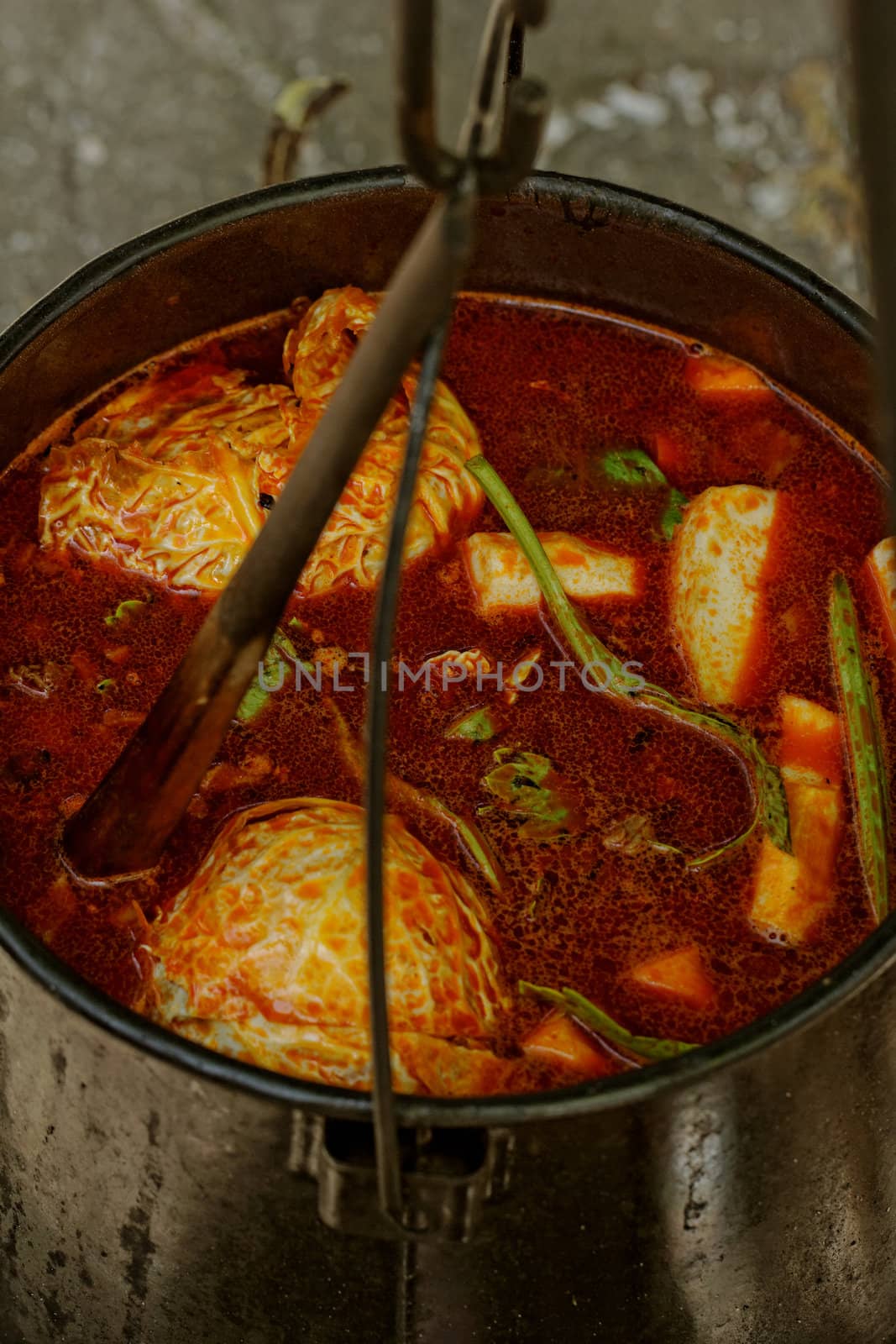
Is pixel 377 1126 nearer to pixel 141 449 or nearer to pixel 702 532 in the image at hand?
pixel 702 532

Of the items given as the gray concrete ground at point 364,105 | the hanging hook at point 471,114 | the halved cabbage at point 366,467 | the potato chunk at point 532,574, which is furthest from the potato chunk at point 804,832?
the gray concrete ground at point 364,105

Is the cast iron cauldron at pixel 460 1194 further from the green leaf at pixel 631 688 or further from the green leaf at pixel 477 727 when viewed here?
the green leaf at pixel 477 727

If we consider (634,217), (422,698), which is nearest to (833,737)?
(422,698)

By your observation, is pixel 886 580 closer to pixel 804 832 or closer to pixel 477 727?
pixel 804 832

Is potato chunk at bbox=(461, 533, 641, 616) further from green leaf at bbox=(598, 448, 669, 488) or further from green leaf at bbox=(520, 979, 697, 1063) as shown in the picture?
green leaf at bbox=(520, 979, 697, 1063)

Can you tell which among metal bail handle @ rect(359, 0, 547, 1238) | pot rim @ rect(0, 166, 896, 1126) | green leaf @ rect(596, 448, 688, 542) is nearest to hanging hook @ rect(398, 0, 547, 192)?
metal bail handle @ rect(359, 0, 547, 1238)

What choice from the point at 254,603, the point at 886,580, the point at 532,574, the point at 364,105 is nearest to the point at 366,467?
the point at 532,574

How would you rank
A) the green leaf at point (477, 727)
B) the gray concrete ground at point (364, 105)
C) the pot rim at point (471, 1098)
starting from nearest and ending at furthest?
the pot rim at point (471, 1098)
the green leaf at point (477, 727)
the gray concrete ground at point (364, 105)
